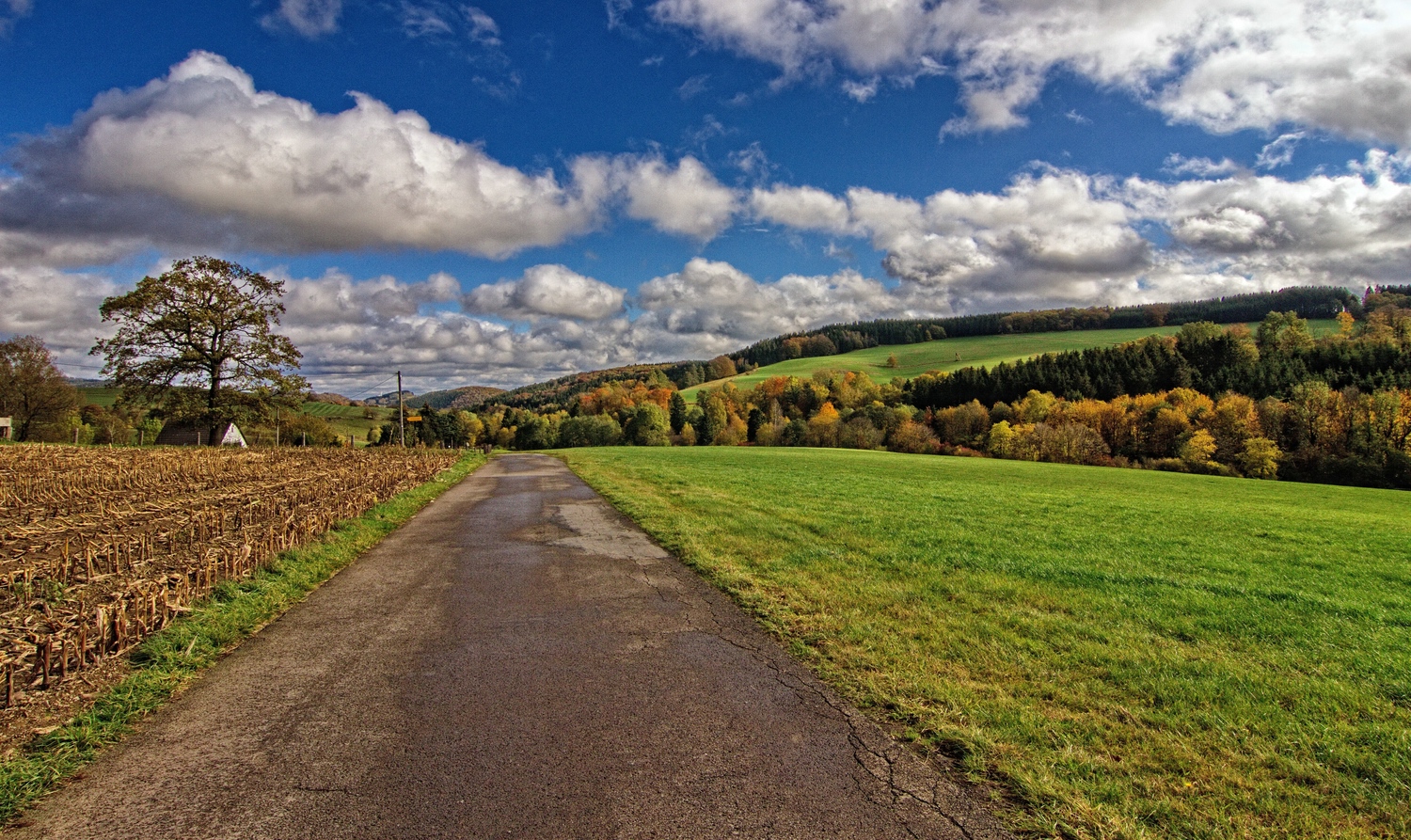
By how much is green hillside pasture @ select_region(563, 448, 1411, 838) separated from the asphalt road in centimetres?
74

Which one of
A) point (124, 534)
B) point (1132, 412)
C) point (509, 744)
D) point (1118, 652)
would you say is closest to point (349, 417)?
point (1132, 412)

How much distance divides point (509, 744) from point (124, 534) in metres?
9.83

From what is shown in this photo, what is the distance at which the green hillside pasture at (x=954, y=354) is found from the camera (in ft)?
403

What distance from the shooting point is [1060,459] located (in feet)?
218

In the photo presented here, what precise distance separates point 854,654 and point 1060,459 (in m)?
70.5

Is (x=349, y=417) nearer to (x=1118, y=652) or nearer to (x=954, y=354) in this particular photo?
(x=954, y=354)

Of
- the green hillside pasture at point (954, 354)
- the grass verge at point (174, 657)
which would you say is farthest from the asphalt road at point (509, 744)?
the green hillside pasture at point (954, 354)

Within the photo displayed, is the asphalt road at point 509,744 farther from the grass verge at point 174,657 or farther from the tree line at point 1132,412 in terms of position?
the tree line at point 1132,412

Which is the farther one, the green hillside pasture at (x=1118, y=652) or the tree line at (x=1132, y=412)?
the tree line at (x=1132, y=412)

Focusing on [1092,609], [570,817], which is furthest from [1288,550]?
[570,817]

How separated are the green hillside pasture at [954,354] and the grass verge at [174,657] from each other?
382 ft

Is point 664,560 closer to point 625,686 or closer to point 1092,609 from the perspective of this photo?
point 625,686

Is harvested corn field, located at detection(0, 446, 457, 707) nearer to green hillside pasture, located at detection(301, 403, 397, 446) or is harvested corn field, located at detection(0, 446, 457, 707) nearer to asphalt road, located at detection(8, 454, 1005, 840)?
asphalt road, located at detection(8, 454, 1005, 840)

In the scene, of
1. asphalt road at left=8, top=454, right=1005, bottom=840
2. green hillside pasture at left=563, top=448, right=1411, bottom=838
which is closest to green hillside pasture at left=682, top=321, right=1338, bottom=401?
green hillside pasture at left=563, top=448, right=1411, bottom=838
